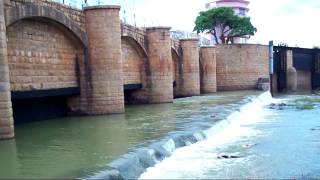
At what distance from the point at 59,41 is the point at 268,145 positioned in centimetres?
840

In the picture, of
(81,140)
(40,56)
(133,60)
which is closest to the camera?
(81,140)

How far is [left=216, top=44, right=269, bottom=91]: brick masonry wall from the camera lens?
37.4 metres

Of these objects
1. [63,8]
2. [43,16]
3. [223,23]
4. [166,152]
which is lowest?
[166,152]

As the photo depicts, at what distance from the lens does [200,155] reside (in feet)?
31.6

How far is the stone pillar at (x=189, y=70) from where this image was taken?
30.7 metres

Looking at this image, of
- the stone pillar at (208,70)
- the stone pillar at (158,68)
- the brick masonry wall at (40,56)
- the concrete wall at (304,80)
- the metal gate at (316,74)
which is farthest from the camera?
the concrete wall at (304,80)

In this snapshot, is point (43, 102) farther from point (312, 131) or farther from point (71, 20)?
point (312, 131)

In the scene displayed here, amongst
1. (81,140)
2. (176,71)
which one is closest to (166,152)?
(81,140)

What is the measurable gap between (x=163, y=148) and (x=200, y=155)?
0.80 metres

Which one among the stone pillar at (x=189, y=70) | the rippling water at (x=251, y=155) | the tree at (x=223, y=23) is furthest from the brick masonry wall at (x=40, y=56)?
the tree at (x=223, y=23)

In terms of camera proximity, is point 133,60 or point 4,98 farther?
point 133,60

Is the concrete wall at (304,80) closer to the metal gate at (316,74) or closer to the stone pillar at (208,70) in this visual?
the metal gate at (316,74)

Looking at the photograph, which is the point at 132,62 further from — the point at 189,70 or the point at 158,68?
the point at 189,70

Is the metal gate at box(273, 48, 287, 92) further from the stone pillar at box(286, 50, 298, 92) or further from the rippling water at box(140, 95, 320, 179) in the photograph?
the rippling water at box(140, 95, 320, 179)
